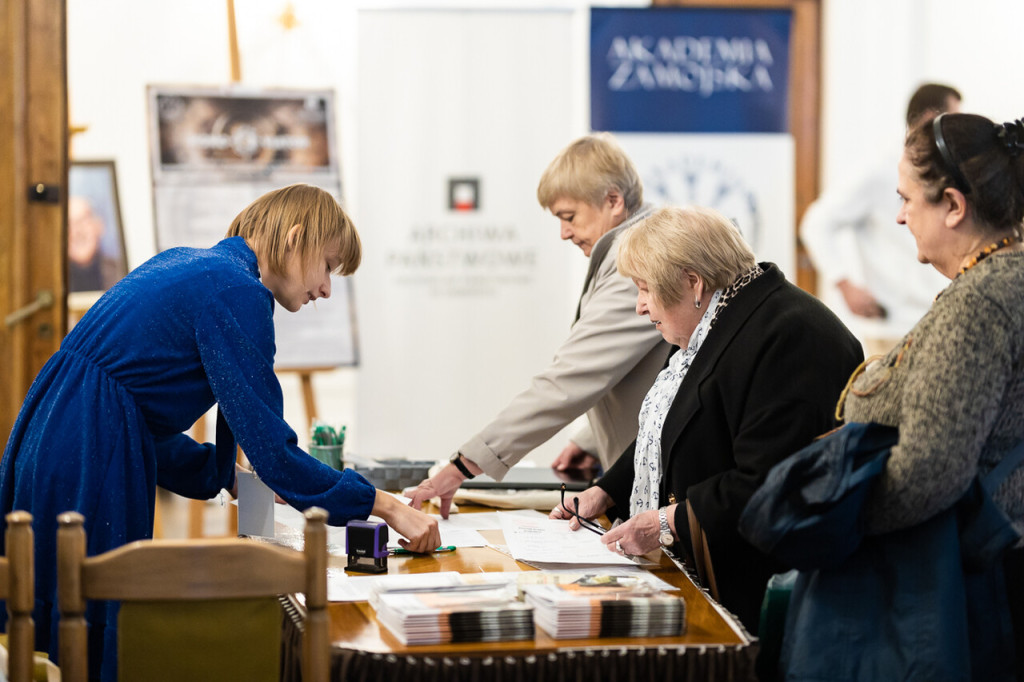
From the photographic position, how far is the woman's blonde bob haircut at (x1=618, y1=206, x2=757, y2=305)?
2.13m

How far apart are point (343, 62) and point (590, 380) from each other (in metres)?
3.40

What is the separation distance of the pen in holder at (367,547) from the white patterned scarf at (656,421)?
0.56 meters

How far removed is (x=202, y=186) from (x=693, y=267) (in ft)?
9.76

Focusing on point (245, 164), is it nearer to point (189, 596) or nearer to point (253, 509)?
point (253, 509)

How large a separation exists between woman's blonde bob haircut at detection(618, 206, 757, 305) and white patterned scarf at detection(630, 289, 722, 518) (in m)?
0.06

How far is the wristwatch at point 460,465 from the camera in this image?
2480 mm

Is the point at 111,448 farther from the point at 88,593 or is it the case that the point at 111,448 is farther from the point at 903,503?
the point at 903,503

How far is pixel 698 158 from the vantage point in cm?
506

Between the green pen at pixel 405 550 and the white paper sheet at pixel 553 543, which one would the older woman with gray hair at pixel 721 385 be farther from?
the green pen at pixel 405 550

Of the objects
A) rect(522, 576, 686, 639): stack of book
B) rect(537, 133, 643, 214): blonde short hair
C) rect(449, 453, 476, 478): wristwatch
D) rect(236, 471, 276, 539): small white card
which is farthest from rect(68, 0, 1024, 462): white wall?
rect(522, 576, 686, 639): stack of book

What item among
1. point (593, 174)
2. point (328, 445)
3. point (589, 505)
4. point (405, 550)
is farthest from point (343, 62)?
point (405, 550)

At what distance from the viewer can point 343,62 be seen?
5.51 meters

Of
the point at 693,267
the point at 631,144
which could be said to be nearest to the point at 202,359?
the point at 693,267

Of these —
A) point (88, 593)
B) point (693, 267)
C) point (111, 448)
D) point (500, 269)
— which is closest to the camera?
point (88, 593)
